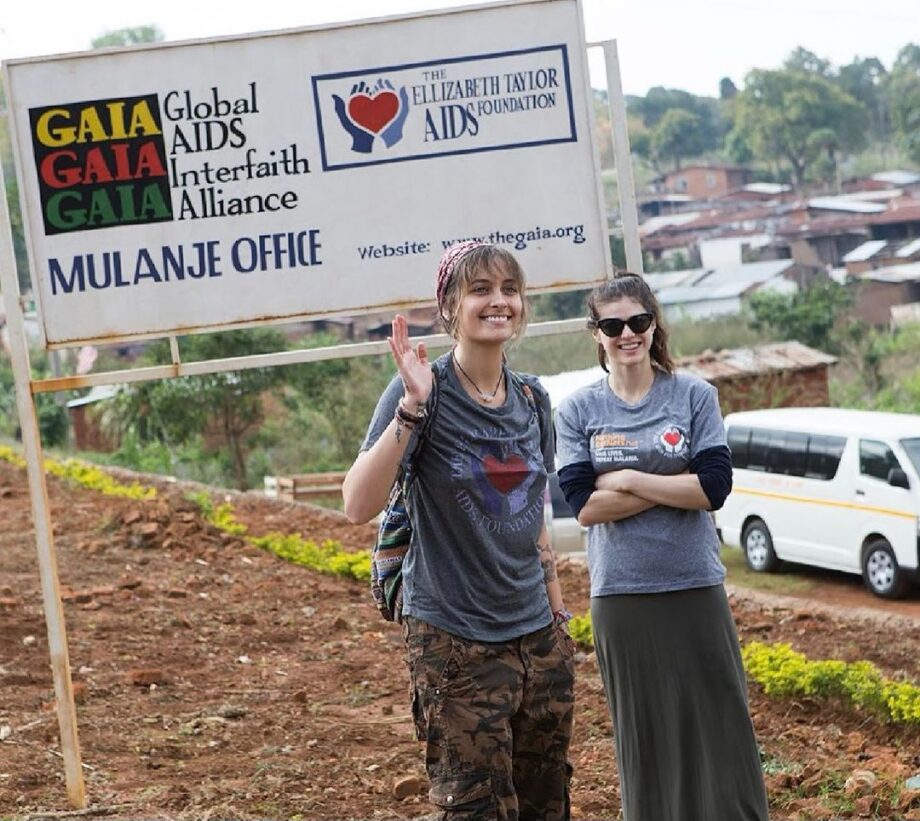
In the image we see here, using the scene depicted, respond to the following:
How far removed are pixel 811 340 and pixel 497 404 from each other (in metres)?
42.4

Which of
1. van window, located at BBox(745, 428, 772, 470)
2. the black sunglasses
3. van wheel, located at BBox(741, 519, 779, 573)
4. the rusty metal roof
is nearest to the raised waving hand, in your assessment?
the black sunglasses

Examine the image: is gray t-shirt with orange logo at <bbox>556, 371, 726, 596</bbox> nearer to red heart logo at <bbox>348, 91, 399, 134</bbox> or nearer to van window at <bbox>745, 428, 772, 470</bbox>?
red heart logo at <bbox>348, 91, 399, 134</bbox>

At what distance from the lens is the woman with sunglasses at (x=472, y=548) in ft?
11.5

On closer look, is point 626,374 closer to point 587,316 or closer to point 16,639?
point 587,316

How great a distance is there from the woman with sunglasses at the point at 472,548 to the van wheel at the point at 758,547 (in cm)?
1706

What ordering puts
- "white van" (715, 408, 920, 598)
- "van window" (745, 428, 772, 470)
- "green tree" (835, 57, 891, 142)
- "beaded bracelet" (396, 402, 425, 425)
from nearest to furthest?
"beaded bracelet" (396, 402, 425, 425) → "white van" (715, 408, 920, 598) → "van window" (745, 428, 772, 470) → "green tree" (835, 57, 891, 142)

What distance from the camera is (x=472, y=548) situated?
3572 mm

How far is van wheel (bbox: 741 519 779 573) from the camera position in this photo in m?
20.3

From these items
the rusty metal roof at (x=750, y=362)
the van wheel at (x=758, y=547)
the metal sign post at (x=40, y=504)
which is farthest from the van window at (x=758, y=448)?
the metal sign post at (x=40, y=504)

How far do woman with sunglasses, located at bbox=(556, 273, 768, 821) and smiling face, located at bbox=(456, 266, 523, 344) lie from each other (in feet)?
1.93

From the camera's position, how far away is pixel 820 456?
19000mm

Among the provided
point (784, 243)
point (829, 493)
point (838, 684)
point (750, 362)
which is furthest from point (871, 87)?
point (838, 684)

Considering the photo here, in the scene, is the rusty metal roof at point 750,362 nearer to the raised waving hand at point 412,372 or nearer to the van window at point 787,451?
the van window at point 787,451

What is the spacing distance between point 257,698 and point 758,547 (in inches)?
576
